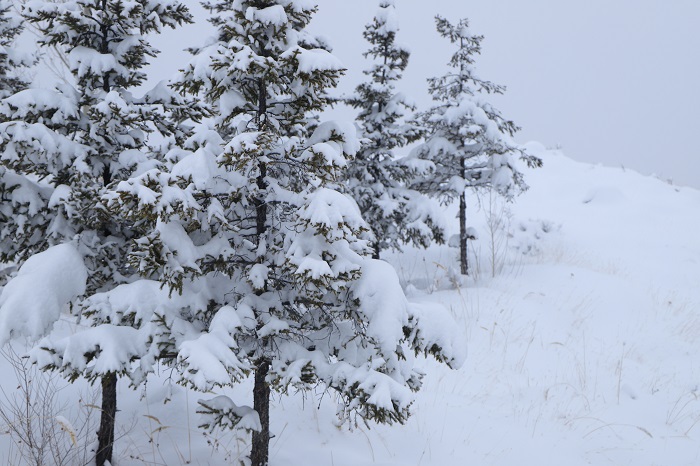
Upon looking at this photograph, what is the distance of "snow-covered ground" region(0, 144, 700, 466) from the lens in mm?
6008

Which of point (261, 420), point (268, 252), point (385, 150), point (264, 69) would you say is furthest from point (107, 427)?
point (385, 150)

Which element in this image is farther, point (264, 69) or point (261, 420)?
point (261, 420)

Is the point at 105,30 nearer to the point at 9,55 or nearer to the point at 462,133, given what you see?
the point at 9,55

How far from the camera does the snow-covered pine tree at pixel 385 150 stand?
43.8ft

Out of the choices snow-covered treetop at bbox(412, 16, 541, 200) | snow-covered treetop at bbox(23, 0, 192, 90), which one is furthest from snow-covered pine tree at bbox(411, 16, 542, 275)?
snow-covered treetop at bbox(23, 0, 192, 90)

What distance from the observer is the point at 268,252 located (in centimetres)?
436

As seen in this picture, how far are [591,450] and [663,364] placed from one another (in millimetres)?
4791

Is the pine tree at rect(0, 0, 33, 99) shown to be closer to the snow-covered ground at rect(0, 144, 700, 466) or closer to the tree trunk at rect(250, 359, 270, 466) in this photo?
the snow-covered ground at rect(0, 144, 700, 466)

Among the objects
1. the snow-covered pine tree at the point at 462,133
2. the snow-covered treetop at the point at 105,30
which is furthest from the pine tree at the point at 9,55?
the snow-covered pine tree at the point at 462,133

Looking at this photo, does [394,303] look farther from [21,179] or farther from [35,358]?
[21,179]

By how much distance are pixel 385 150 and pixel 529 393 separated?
302 inches

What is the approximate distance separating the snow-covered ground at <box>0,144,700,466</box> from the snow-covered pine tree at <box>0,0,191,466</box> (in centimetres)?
144

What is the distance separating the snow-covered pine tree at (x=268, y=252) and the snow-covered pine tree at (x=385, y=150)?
8.67 meters

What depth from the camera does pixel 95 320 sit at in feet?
14.6
